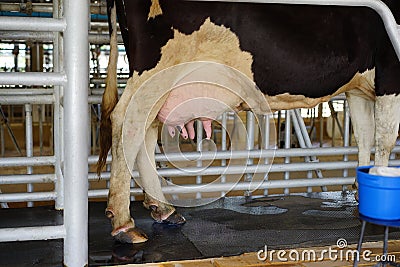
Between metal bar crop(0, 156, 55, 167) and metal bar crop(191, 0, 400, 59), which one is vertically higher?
metal bar crop(191, 0, 400, 59)

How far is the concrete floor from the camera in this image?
2.63m

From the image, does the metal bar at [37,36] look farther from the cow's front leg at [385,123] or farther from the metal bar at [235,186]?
the cow's front leg at [385,123]

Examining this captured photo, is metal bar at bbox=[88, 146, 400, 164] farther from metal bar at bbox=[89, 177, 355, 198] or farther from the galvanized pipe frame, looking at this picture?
the galvanized pipe frame

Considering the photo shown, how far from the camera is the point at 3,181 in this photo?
12.4ft

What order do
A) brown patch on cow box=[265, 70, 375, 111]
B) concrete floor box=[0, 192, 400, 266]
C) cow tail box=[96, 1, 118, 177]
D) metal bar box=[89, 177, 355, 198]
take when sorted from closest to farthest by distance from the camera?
concrete floor box=[0, 192, 400, 266] < cow tail box=[96, 1, 118, 177] < brown patch on cow box=[265, 70, 375, 111] < metal bar box=[89, 177, 355, 198]

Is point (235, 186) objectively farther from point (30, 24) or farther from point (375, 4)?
point (30, 24)

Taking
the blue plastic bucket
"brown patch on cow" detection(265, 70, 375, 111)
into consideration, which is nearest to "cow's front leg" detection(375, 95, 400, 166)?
"brown patch on cow" detection(265, 70, 375, 111)

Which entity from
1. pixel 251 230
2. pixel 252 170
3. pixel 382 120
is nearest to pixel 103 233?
pixel 251 230

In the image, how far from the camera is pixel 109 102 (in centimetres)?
322

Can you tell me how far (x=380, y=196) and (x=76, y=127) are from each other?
108cm

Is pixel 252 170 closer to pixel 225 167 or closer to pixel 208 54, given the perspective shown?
pixel 225 167

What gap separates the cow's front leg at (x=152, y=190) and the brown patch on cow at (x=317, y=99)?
777mm

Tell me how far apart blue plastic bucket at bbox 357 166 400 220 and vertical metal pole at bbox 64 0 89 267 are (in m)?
0.99

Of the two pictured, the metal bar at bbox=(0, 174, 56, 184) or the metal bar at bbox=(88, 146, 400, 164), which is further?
the metal bar at bbox=(88, 146, 400, 164)
